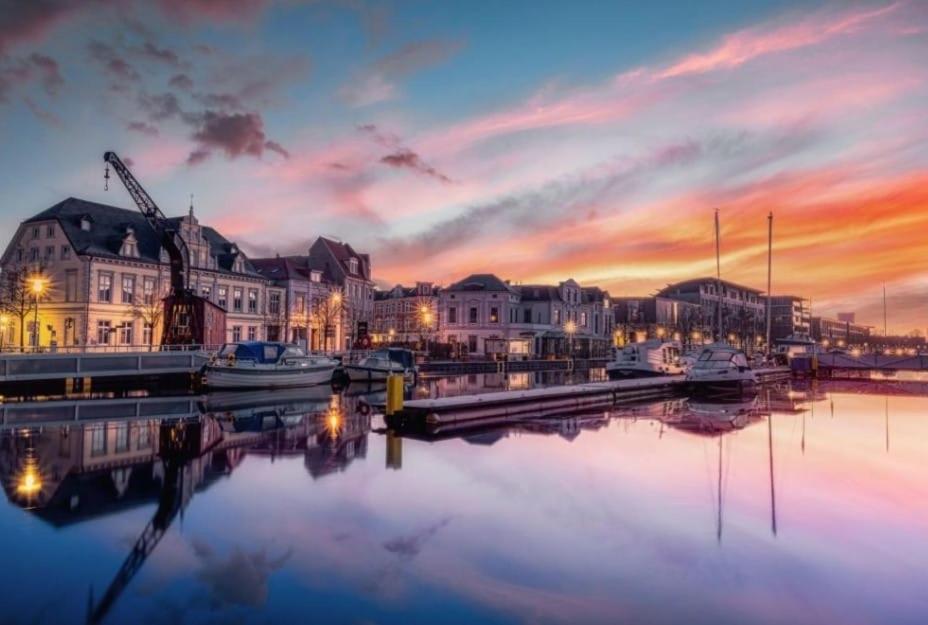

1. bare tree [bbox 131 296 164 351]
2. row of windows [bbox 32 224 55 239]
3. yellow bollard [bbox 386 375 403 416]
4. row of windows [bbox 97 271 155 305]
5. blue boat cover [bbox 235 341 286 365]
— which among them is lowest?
yellow bollard [bbox 386 375 403 416]

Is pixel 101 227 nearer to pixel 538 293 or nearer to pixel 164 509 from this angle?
pixel 164 509

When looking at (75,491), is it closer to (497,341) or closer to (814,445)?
(814,445)

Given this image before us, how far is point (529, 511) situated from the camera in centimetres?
1191

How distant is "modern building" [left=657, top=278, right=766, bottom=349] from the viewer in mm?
131750

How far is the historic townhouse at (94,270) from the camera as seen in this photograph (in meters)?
51.3

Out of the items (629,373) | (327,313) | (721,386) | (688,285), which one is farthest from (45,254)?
(688,285)

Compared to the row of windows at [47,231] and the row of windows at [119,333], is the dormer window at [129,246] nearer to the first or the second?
the row of windows at [47,231]

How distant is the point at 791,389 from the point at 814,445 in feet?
97.6

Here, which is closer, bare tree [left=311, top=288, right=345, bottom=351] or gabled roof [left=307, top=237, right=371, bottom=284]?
bare tree [left=311, top=288, right=345, bottom=351]

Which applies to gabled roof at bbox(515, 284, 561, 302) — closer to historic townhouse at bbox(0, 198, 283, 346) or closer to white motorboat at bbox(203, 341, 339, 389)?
historic townhouse at bbox(0, 198, 283, 346)

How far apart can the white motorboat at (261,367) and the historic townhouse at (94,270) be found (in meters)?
18.8

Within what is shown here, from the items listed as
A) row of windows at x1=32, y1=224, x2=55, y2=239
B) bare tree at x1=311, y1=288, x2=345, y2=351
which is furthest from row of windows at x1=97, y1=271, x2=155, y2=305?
bare tree at x1=311, y1=288, x2=345, y2=351

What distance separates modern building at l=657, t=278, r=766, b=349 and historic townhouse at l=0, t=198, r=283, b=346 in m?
102

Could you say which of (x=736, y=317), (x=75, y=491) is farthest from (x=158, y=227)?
(x=736, y=317)
